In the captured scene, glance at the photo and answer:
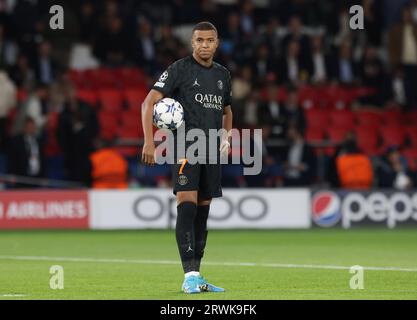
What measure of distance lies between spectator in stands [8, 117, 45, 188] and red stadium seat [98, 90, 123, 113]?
248cm

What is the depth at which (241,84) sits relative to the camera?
2458 cm

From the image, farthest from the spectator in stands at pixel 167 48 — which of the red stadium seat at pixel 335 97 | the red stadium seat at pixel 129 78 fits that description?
the red stadium seat at pixel 335 97

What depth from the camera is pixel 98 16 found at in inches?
981

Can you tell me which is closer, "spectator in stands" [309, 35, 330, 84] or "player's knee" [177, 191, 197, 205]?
"player's knee" [177, 191, 197, 205]

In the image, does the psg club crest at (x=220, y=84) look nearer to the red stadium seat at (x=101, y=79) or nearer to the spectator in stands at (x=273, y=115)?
the spectator in stands at (x=273, y=115)

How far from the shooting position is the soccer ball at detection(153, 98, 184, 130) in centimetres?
1037

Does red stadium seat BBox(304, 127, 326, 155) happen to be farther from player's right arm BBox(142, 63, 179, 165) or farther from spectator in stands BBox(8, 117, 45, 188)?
player's right arm BBox(142, 63, 179, 165)

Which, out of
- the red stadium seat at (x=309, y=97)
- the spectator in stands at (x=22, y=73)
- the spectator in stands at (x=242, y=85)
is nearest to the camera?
the spectator in stands at (x=22, y=73)

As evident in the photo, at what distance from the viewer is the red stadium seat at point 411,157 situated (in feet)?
78.2

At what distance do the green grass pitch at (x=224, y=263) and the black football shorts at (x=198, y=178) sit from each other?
0.91 m

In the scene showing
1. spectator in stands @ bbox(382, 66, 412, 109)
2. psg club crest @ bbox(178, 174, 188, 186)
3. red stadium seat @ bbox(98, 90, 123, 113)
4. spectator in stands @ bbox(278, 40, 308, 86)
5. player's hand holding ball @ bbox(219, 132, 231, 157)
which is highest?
spectator in stands @ bbox(278, 40, 308, 86)

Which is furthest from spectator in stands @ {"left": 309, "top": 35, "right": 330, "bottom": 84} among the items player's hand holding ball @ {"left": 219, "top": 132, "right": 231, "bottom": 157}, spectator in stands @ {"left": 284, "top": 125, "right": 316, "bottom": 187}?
player's hand holding ball @ {"left": 219, "top": 132, "right": 231, "bottom": 157}
